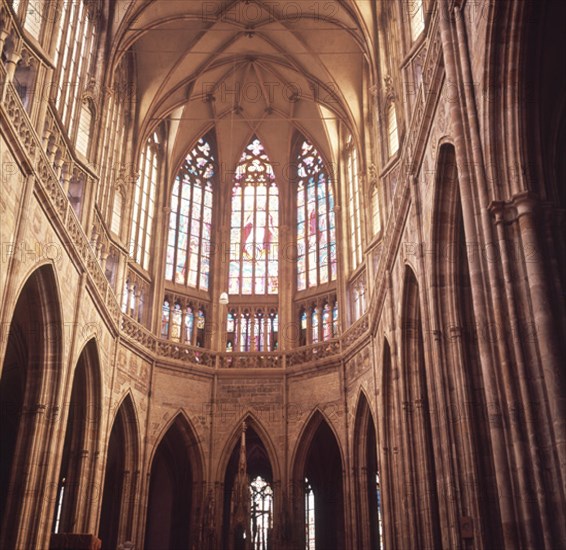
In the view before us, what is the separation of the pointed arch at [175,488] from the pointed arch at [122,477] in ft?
3.67

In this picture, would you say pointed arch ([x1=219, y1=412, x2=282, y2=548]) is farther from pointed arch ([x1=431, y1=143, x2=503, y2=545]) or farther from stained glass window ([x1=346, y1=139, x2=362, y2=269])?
pointed arch ([x1=431, y1=143, x2=503, y2=545])

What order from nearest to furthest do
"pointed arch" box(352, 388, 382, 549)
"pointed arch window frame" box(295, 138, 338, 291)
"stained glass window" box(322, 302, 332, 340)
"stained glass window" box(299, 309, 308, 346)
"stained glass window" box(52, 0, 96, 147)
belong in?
1. "stained glass window" box(52, 0, 96, 147)
2. "pointed arch" box(352, 388, 382, 549)
3. "stained glass window" box(322, 302, 332, 340)
4. "stained glass window" box(299, 309, 308, 346)
5. "pointed arch window frame" box(295, 138, 338, 291)

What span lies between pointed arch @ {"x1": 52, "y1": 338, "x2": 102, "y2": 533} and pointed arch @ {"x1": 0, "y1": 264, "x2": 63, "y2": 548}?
8.73 ft

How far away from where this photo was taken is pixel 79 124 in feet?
67.7

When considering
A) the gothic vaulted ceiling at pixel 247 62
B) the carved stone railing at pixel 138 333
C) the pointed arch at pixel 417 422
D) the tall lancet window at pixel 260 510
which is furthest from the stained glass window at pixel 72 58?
the tall lancet window at pixel 260 510

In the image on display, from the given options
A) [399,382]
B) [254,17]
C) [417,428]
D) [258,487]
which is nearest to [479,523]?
[417,428]

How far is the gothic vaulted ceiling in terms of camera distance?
80.1 feet

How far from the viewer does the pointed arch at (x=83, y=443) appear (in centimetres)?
1955

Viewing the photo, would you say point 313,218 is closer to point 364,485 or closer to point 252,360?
point 252,360

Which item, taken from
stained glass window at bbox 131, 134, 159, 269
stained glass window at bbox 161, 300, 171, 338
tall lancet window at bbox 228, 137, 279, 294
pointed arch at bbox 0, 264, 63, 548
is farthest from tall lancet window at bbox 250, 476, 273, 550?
pointed arch at bbox 0, 264, 63, 548

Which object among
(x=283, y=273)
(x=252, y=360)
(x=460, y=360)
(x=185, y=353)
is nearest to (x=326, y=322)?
(x=283, y=273)

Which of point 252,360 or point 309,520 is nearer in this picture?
point 252,360

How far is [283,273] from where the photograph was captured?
28469 mm

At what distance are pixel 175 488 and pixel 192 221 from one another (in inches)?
407
